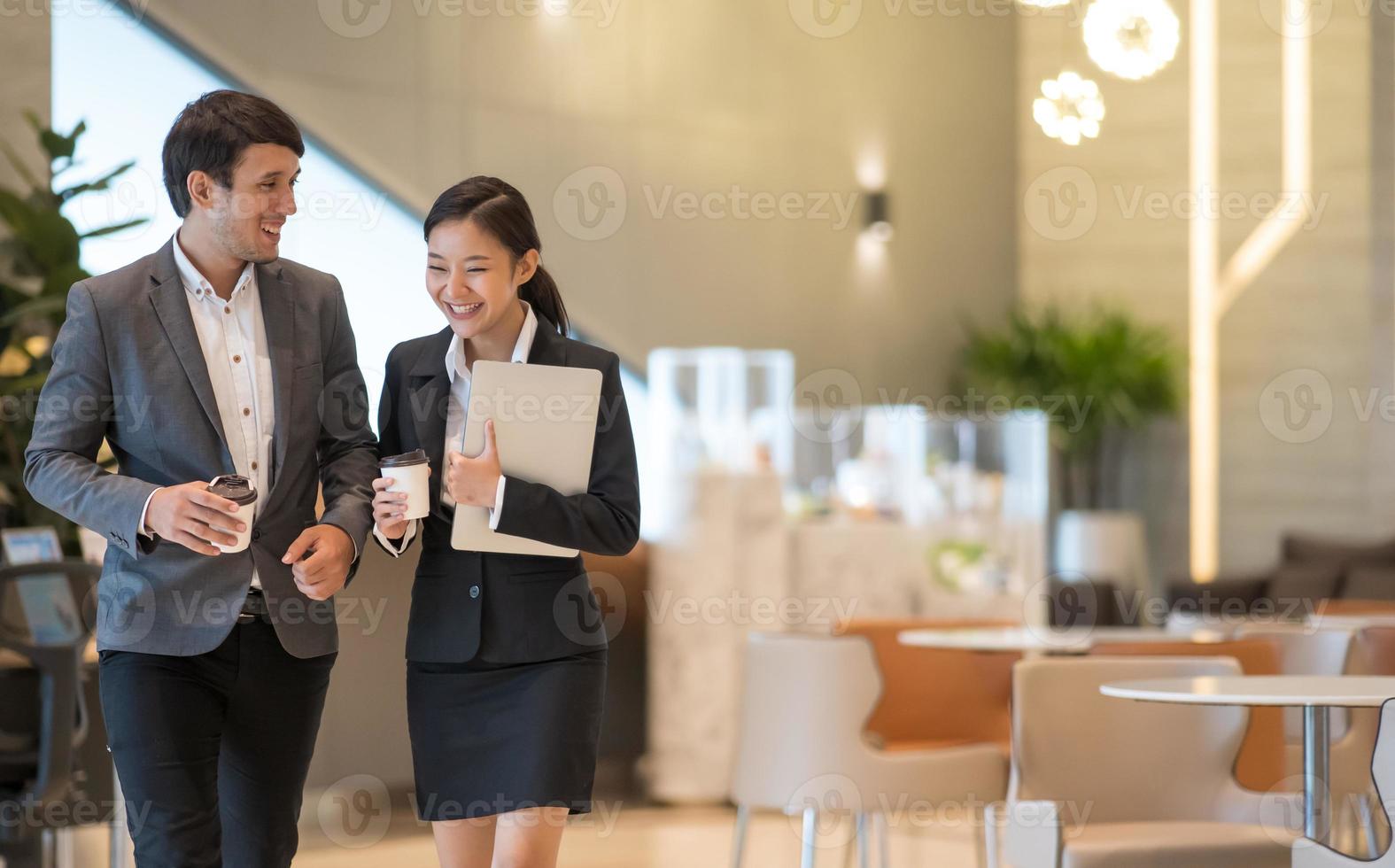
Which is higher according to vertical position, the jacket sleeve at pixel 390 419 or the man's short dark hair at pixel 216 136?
the man's short dark hair at pixel 216 136

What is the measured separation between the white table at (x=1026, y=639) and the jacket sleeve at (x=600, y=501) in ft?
7.37

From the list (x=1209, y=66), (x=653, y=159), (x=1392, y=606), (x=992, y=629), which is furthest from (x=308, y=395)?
(x=1209, y=66)

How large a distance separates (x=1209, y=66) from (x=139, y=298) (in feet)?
30.5

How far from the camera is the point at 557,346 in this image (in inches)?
95.9

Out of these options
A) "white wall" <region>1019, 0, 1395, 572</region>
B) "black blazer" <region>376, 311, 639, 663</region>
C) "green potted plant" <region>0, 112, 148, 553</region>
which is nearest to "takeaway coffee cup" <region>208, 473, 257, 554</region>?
"black blazer" <region>376, 311, 639, 663</region>

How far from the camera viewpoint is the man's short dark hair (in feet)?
7.16
